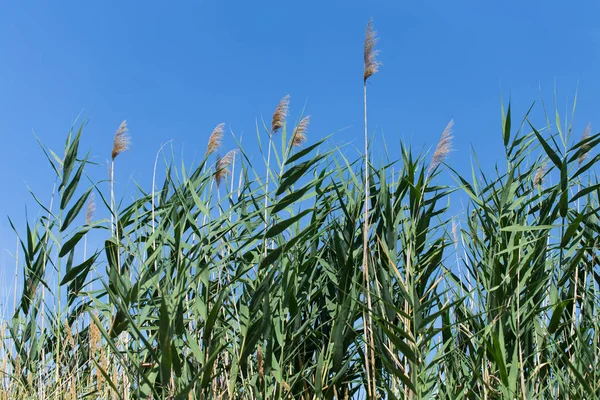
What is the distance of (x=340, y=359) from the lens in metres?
2.93

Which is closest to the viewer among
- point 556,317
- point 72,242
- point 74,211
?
point 556,317

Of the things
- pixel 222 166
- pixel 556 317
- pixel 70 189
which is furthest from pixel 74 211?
pixel 556 317

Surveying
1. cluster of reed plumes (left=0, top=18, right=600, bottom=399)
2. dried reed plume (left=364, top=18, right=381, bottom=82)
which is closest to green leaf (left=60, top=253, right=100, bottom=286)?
cluster of reed plumes (left=0, top=18, right=600, bottom=399)

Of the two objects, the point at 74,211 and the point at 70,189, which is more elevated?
the point at 70,189

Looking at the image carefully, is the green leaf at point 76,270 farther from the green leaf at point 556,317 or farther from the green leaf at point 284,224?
the green leaf at point 556,317

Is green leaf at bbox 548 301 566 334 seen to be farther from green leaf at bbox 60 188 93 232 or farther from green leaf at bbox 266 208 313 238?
green leaf at bbox 60 188 93 232

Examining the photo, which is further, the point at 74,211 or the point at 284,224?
the point at 74,211

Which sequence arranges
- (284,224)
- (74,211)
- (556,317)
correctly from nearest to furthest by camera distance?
(284,224)
(556,317)
(74,211)

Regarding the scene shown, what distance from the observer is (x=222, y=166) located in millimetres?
3285

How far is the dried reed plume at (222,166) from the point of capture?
328 centimetres

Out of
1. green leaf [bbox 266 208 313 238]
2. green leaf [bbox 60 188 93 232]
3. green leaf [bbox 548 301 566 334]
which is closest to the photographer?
green leaf [bbox 266 208 313 238]

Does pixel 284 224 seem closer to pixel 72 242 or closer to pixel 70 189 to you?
pixel 72 242

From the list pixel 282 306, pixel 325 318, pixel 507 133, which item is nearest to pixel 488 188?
pixel 507 133

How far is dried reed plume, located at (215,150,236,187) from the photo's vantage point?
328 cm
